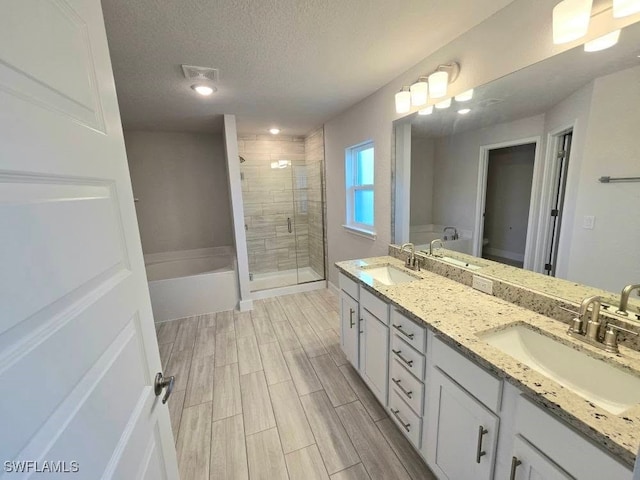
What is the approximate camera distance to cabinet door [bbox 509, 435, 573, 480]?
0.78 meters

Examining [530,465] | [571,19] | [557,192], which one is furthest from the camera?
[557,192]

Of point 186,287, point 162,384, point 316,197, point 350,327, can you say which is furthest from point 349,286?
point 316,197

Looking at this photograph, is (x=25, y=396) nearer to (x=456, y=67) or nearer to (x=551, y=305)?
(x=551, y=305)

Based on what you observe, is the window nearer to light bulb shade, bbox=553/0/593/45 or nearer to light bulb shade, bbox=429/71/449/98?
light bulb shade, bbox=429/71/449/98

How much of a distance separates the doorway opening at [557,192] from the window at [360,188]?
1.56 m

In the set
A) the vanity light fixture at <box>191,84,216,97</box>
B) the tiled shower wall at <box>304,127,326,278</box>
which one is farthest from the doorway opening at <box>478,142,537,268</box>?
the tiled shower wall at <box>304,127,326,278</box>

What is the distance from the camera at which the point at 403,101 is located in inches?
78.7

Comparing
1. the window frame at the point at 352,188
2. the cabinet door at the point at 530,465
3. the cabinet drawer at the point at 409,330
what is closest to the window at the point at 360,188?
the window frame at the point at 352,188

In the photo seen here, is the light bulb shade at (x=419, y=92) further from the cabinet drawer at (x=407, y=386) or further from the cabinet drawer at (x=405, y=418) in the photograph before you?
the cabinet drawer at (x=405, y=418)

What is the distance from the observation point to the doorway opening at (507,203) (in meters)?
1.45

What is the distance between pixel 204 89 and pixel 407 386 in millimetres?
→ 2650

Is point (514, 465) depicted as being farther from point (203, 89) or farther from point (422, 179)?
point (203, 89)

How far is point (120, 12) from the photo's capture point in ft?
4.29

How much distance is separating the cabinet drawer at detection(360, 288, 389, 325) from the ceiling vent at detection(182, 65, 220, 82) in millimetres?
1921
